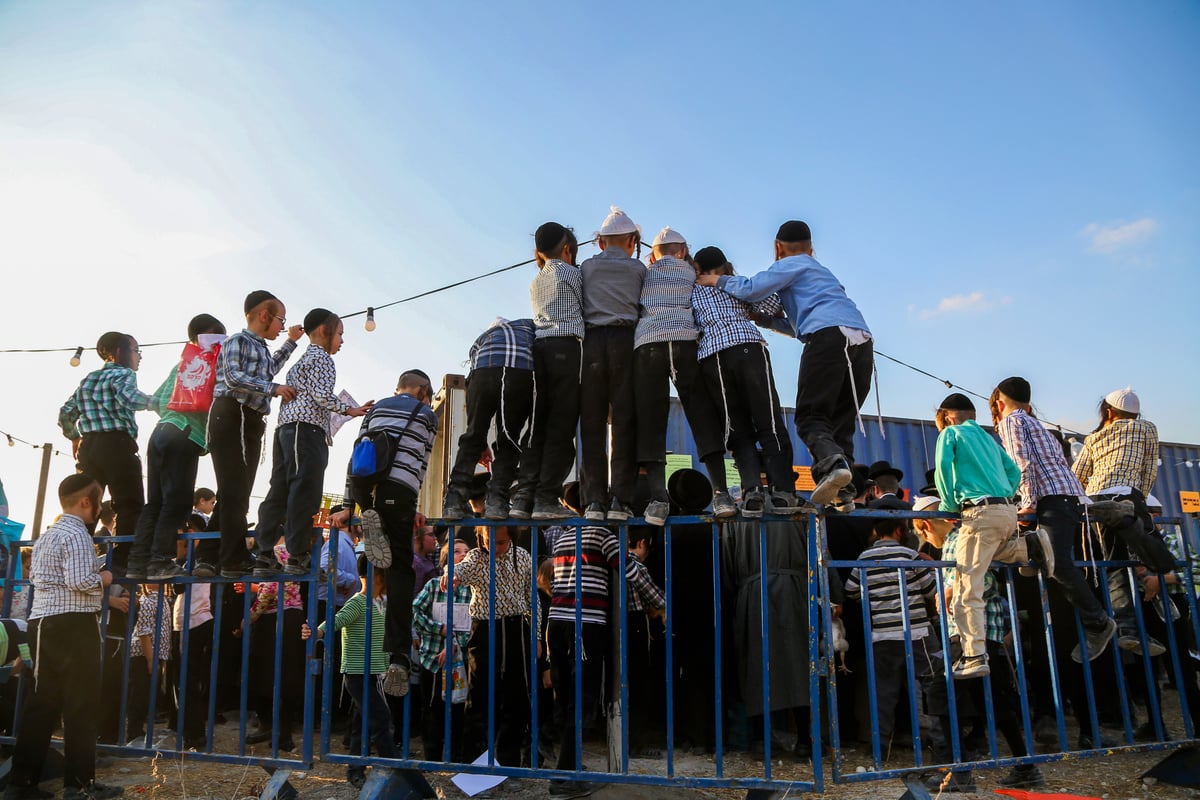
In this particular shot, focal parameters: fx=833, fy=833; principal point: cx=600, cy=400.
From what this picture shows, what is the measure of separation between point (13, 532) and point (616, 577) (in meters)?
8.59

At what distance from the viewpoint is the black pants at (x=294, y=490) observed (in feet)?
16.0

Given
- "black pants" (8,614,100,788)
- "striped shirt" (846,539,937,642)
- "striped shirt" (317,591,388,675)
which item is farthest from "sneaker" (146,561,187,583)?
"striped shirt" (846,539,937,642)

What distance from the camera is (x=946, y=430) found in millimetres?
4980

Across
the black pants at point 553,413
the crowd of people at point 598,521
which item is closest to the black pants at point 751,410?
the crowd of people at point 598,521

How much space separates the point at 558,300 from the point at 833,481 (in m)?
1.96

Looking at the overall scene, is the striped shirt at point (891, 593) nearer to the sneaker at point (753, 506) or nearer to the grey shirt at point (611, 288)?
the sneaker at point (753, 506)

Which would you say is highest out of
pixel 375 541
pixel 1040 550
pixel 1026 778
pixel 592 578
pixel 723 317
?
pixel 723 317

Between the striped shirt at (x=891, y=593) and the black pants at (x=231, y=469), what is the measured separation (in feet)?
12.7

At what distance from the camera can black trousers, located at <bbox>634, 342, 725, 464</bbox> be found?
15.5 feet

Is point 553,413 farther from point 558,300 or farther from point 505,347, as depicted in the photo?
point 558,300

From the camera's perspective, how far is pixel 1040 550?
191 inches

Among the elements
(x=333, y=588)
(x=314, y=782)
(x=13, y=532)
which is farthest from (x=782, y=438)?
(x=13, y=532)

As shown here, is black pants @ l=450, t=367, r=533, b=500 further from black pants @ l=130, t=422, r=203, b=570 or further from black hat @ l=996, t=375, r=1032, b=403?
black hat @ l=996, t=375, r=1032, b=403

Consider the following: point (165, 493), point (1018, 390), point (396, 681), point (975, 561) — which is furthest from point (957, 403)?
point (165, 493)
